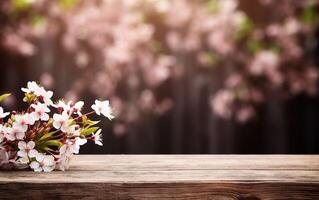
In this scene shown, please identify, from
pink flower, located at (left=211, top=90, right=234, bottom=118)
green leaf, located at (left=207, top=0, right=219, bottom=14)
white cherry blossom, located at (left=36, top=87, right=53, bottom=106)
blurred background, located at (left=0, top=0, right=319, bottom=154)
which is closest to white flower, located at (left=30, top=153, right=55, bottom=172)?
white cherry blossom, located at (left=36, top=87, right=53, bottom=106)

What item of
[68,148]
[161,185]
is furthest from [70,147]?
[161,185]

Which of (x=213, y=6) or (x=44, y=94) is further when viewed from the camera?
(x=213, y=6)

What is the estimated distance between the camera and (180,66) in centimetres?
455

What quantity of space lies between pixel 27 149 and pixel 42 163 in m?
0.06

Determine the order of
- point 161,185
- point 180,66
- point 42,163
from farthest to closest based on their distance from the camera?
point 180,66 < point 42,163 < point 161,185

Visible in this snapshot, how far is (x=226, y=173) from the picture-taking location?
1.58 m

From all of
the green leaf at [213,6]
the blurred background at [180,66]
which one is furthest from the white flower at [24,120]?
the green leaf at [213,6]

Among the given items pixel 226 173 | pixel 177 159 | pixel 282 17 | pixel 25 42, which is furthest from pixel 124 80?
pixel 226 173

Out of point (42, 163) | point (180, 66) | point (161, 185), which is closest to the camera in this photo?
point (161, 185)

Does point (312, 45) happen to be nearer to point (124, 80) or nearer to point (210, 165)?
point (124, 80)

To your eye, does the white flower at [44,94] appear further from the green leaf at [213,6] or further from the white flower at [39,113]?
the green leaf at [213,6]

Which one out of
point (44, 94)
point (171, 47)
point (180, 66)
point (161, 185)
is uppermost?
point (171, 47)

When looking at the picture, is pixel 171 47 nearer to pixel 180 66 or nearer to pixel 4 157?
pixel 180 66

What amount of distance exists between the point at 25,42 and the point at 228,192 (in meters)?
3.35
